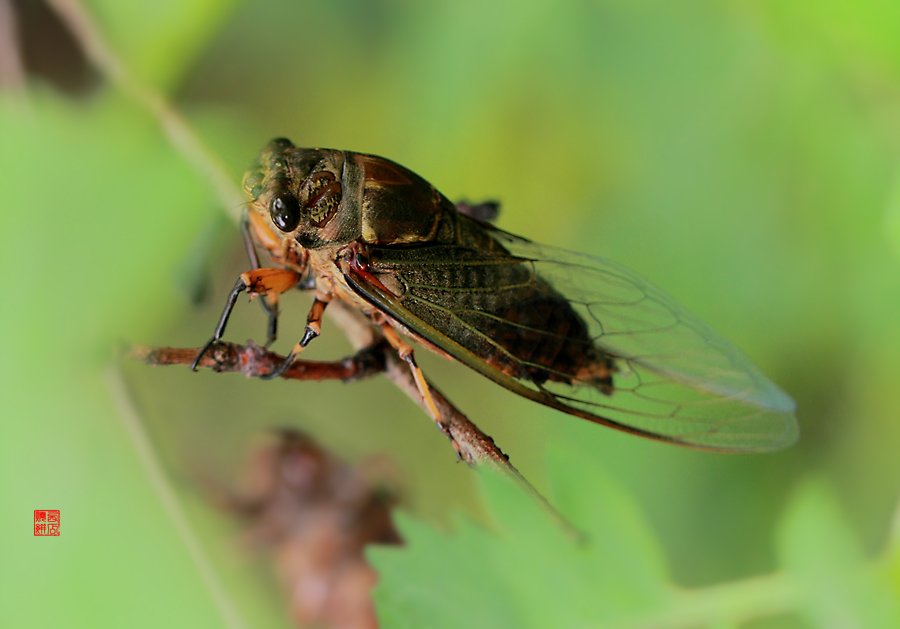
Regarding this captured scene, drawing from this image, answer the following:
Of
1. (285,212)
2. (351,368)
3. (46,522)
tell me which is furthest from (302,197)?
(46,522)

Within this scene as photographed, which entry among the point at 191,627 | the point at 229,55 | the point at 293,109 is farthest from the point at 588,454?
the point at 229,55

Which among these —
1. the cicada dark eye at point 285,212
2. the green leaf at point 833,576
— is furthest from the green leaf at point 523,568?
the cicada dark eye at point 285,212

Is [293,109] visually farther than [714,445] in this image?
Yes

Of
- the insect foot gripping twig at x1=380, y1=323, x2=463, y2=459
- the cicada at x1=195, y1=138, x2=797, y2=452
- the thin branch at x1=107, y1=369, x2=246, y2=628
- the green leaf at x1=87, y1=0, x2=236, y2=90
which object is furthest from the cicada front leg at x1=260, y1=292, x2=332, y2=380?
the green leaf at x1=87, y1=0, x2=236, y2=90

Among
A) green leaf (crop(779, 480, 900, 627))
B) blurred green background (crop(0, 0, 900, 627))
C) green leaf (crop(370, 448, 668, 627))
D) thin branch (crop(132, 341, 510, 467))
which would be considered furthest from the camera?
blurred green background (crop(0, 0, 900, 627))

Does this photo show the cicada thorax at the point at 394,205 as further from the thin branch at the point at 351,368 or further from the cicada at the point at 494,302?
the thin branch at the point at 351,368

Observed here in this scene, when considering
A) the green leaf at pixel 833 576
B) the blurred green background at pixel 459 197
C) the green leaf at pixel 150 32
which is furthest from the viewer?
the green leaf at pixel 150 32

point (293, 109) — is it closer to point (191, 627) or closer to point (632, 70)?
point (632, 70)

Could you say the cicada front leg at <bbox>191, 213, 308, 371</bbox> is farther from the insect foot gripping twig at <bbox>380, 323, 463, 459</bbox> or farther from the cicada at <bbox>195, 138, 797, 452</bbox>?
the insect foot gripping twig at <bbox>380, 323, 463, 459</bbox>
